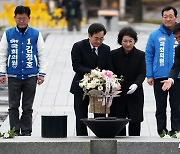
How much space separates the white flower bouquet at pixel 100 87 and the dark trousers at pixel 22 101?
4.43 feet

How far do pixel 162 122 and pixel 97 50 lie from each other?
1.65 metres

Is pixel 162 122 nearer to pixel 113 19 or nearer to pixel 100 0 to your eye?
pixel 113 19

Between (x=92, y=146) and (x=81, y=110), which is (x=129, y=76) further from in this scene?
(x=92, y=146)

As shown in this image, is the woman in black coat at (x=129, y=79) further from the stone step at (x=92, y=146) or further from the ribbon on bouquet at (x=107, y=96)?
the stone step at (x=92, y=146)

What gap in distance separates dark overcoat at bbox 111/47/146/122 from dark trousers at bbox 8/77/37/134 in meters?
1.32

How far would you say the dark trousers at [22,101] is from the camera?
13.4 meters

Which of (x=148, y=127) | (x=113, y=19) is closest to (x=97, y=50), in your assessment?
(x=148, y=127)

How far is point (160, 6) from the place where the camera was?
6450 cm

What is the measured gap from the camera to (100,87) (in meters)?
12.1

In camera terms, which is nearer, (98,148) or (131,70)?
(98,148)

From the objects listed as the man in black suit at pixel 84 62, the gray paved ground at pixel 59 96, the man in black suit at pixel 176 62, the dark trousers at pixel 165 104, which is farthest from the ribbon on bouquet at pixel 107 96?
the gray paved ground at pixel 59 96

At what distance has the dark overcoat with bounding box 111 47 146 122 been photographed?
1296cm

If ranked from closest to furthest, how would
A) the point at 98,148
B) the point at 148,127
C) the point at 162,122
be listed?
the point at 98,148
the point at 162,122
the point at 148,127

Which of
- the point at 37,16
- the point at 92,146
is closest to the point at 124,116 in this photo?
the point at 92,146
